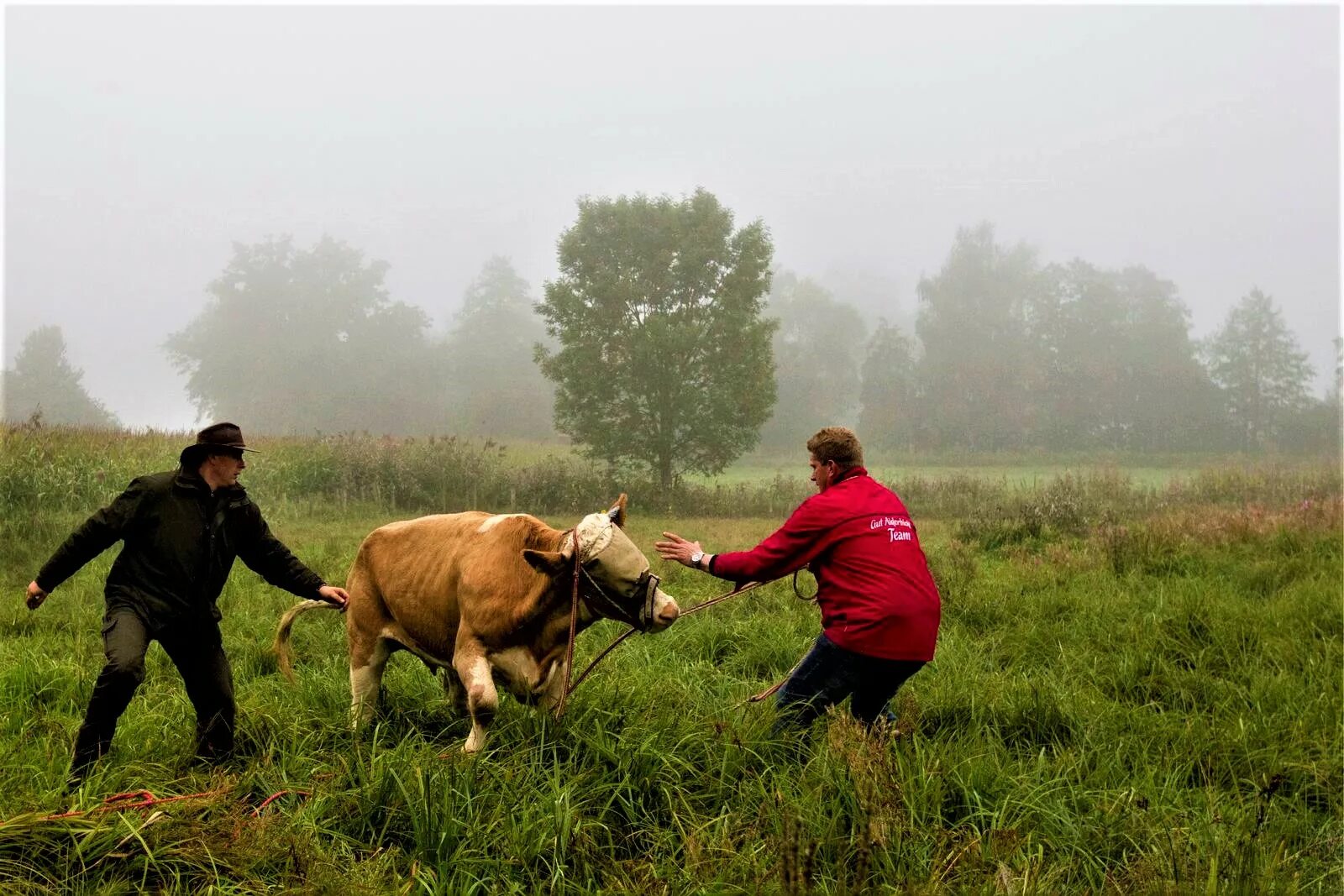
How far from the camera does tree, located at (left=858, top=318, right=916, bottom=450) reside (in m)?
50.7

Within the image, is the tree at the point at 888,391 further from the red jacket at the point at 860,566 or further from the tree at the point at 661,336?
the red jacket at the point at 860,566

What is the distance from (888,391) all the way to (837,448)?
50.3m

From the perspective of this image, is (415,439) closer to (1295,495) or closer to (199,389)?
(1295,495)

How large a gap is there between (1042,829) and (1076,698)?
189cm

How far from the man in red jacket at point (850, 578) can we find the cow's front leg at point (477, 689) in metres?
1.10

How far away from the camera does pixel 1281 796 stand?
398 cm

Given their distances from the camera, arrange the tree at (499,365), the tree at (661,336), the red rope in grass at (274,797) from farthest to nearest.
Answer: the tree at (499,365) → the tree at (661,336) → the red rope in grass at (274,797)

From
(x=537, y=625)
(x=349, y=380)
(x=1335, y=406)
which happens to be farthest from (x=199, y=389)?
(x=1335, y=406)

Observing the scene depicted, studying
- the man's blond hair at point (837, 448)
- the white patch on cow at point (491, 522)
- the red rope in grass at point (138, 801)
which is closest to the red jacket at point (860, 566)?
the man's blond hair at point (837, 448)

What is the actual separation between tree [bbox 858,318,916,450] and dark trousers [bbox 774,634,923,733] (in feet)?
156

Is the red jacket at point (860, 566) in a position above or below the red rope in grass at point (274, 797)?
above

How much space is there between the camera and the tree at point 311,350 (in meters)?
43.3

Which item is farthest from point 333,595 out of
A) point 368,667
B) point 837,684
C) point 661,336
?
point 661,336

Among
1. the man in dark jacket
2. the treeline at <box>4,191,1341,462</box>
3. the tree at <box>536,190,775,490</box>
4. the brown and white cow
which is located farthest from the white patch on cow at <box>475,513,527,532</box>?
the treeline at <box>4,191,1341,462</box>
